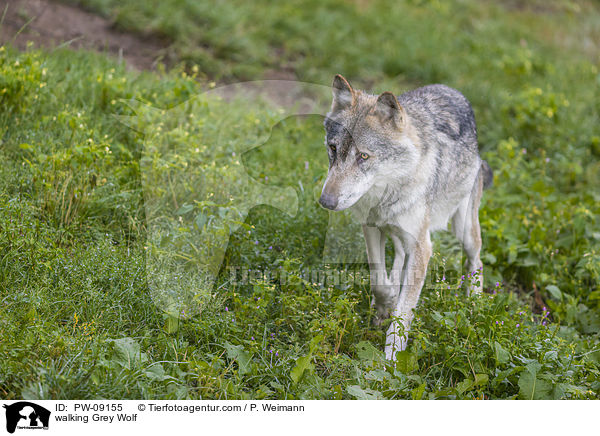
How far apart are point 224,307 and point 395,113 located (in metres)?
1.98

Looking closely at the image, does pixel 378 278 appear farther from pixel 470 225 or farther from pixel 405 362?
pixel 470 225

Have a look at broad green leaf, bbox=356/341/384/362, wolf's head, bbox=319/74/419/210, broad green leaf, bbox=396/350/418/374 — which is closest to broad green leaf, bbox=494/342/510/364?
broad green leaf, bbox=396/350/418/374

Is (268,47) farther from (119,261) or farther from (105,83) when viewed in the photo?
(119,261)

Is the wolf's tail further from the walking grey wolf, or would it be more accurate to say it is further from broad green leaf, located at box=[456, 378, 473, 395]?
broad green leaf, located at box=[456, 378, 473, 395]

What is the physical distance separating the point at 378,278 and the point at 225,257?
4.30 ft

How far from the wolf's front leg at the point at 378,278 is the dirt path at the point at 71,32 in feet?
13.9

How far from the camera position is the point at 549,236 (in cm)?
580

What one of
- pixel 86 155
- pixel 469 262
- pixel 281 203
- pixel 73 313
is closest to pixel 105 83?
pixel 86 155

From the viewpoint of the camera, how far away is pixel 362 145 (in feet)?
12.6

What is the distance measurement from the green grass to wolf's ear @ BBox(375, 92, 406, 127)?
4.50 feet

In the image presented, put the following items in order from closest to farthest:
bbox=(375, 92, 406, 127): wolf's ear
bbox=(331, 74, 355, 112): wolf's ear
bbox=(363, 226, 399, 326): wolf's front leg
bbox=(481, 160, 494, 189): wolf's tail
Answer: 1. bbox=(375, 92, 406, 127): wolf's ear
2. bbox=(331, 74, 355, 112): wolf's ear
3. bbox=(363, 226, 399, 326): wolf's front leg
4. bbox=(481, 160, 494, 189): wolf's tail

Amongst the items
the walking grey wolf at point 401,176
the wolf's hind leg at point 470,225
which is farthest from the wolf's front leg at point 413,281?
the wolf's hind leg at point 470,225

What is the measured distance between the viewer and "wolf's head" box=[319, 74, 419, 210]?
12.4 ft
